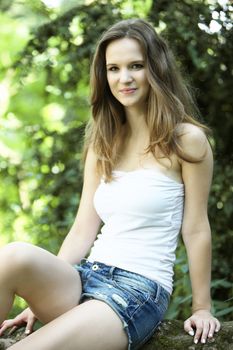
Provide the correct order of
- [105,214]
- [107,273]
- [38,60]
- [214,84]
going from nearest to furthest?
1. [107,273]
2. [105,214]
3. [214,84]
4. [38,60]

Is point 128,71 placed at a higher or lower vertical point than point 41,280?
higher

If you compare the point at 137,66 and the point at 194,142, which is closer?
the point at 194,142

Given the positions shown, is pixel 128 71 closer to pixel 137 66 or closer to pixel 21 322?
pixel 137 66

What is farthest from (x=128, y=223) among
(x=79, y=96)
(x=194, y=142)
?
(x=79, y=96)

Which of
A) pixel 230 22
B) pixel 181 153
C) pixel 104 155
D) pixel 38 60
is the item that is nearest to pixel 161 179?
pixel 181 153

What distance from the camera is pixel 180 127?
8.13 feet

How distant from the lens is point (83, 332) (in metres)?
2.08

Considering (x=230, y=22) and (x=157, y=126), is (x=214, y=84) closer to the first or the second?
(x=230, y=22)

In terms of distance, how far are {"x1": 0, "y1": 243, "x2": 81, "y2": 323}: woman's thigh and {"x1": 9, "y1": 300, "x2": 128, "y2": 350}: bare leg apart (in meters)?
0.10

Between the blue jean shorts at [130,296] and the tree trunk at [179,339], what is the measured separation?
1.0 inches

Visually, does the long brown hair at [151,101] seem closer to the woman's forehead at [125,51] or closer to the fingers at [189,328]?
the woman's forehead at [125,51]

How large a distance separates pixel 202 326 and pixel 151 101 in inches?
33.7

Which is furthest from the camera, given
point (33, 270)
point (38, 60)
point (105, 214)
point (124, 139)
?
point (38, 60)

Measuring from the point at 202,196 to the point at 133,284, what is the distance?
412 millimetres
